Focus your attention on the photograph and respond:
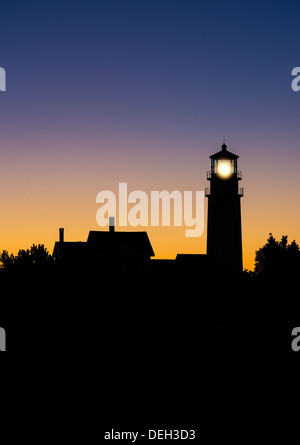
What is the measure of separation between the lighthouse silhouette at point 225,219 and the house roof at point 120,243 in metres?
7.40

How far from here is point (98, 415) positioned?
29.8m

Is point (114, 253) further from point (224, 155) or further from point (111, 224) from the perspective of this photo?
point (224, 155)

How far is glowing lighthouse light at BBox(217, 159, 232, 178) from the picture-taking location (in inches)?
2697

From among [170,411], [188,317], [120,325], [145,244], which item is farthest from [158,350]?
[145,244]

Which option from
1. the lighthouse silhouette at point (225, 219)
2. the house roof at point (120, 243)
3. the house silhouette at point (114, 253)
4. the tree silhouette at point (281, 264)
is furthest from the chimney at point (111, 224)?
the tree silhouette at point (281, 264)

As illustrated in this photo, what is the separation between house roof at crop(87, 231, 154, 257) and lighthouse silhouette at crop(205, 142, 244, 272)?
740 centimetres

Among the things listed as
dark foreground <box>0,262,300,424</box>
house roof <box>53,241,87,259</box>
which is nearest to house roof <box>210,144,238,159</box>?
dark foreground <box>0,262,300,424</box>

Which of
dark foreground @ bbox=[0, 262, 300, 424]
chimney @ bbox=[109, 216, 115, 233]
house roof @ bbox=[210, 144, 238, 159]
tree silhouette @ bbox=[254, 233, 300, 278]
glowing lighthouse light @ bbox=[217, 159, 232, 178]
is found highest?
house roof @ bbox=[210, 144, 238, 159]

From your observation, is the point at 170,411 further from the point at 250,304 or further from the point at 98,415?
→ the point at 250,304

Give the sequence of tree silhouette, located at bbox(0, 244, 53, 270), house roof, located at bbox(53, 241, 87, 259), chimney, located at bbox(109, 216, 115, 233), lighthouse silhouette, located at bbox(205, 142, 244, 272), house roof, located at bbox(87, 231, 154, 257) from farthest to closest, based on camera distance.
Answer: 1. house roof, located at bbox(53, 241, 87, 259)
2. chimney, located at bbox(109, 216, 115, 233)
3. house roof, located at bbox(87, 231, 154, 257)
4. lighthouse silhouette, located at bbox(205, 142, 244, 272)
5. tree silhouette, located at bbox(0, 244, 53, 270)

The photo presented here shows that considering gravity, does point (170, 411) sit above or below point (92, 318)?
below

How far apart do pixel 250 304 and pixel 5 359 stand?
19865 mm

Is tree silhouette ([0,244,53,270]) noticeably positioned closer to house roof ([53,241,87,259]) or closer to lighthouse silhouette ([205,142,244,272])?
house roof ([53,241,87,259])
